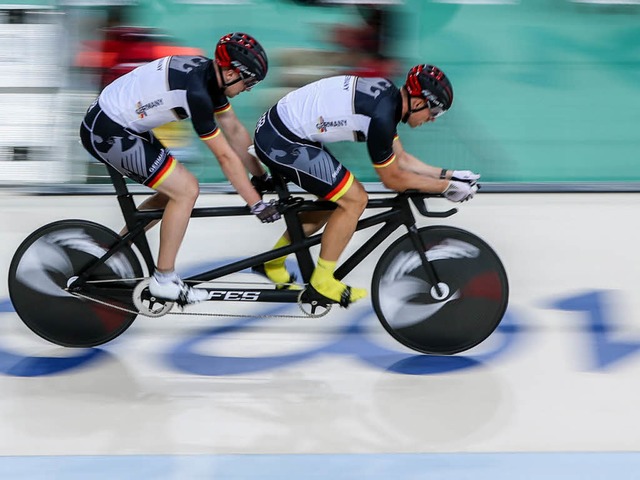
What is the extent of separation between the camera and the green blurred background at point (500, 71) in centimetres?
736

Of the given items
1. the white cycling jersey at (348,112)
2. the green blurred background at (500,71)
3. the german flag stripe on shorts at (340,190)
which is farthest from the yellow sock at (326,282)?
the green blurred background at (500,71)

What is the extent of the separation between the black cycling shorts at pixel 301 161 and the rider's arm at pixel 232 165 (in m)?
0.17

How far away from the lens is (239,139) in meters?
4.56

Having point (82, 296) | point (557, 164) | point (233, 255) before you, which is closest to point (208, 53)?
point (233, 255)

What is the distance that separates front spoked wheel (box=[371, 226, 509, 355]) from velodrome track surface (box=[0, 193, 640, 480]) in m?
0.14

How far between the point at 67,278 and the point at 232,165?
970 millimetres

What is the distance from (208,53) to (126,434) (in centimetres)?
416

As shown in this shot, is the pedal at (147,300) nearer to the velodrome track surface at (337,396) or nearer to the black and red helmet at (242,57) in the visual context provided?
the velodrome track surface at (337,396)

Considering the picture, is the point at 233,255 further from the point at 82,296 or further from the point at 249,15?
the point at 249,15

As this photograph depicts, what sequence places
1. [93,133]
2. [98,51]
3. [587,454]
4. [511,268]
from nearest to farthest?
[587,454] → [93,133] → [511,268] → [98,51]

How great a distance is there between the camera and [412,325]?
14.8 ft

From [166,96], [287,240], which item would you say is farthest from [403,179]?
[166,96]

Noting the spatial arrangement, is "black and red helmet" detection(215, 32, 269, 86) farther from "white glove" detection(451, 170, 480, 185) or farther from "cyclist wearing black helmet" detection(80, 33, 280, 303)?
"white glove" detection(451, 170, 480, 185)

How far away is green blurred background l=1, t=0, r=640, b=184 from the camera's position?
24.1 feet
